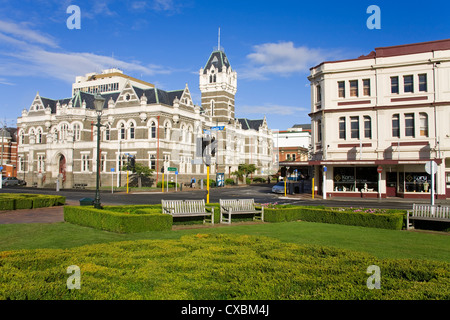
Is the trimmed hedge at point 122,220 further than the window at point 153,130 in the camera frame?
No

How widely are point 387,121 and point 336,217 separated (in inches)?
813

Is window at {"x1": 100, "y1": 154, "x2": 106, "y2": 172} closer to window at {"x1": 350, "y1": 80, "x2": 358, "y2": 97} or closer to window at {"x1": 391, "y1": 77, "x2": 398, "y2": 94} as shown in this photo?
window at {"x1": 350, "y1": 80, "x2": 358, "y2": 97}

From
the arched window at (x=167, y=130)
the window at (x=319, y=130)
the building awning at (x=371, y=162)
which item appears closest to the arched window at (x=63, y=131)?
the arched window at (x=167, y=130)

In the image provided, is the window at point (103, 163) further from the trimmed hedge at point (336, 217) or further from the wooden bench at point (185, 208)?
the trimmed hedge at point (336, 217)

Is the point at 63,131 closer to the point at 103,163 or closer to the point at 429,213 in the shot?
the point at 103,163

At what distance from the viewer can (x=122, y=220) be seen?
1287 centimetres

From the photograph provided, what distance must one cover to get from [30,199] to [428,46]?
33742mm

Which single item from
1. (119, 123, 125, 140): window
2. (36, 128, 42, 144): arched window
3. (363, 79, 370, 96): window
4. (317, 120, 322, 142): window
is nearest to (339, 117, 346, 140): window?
(317, 120, 322, 142): window

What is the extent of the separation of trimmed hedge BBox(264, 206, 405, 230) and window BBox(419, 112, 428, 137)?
796 inches

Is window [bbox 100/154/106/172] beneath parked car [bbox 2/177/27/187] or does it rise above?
above

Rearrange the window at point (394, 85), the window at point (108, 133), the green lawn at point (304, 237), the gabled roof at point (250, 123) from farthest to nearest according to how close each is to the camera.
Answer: the gabled roof at point (250, 123) < the window at point (108, 133) < the window at point (394, 85) < the green lawn at point (304, 237)

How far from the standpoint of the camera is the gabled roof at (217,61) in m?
73.4

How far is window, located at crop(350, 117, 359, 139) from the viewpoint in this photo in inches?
1371
